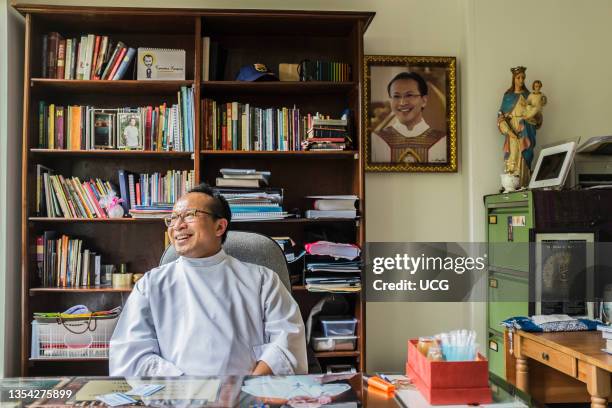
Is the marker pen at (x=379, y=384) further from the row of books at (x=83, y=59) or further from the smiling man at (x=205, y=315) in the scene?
the row of books at (x=83, y=59)

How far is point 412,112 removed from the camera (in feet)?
11.1

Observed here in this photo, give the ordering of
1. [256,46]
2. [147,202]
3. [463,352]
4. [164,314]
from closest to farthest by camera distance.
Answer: [463,352] < [164,314] < [147,202] < [256,46]

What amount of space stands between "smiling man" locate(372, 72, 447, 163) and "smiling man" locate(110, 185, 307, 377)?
5.07ft

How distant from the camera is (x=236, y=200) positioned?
3008 millimetres

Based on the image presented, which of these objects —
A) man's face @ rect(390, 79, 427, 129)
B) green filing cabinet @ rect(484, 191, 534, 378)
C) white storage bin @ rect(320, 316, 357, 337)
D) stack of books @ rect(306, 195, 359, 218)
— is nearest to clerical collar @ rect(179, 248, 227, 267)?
stack of books @ rect(306, 195, 359, 218)

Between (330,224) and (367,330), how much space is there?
2.16 ft

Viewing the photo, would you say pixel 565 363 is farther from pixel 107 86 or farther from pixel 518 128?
pixel 107 86

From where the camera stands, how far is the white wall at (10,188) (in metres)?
2.93

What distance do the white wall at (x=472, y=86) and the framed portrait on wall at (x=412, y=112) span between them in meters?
0.07

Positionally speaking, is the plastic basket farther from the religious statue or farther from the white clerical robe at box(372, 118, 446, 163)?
the religious statue

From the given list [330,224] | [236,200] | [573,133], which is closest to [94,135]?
[236,200]

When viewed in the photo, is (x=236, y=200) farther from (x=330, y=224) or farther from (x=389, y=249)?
(x=389, y=249)

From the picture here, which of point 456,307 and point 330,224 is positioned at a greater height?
point 330,224

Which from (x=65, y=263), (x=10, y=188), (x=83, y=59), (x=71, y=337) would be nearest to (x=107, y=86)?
(x=83, y=59)
